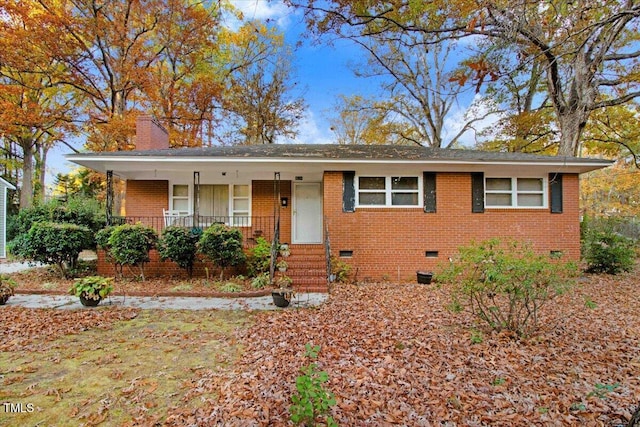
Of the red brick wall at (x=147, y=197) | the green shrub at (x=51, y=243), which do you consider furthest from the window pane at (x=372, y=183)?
the green shrub at (x=51, y=243)

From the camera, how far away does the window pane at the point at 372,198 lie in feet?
33.4

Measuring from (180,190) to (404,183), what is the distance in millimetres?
7561

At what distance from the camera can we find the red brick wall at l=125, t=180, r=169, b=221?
11273mm

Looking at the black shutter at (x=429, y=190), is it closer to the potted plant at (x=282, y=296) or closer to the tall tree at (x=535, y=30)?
the tall tree at (x=535, y=30)

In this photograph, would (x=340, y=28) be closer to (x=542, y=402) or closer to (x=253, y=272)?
(x=253, y=272)

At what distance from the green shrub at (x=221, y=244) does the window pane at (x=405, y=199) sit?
15.8 feet

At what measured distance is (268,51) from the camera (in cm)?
2338

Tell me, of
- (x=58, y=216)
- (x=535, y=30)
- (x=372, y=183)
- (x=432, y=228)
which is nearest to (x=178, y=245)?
(x=58, y=216)

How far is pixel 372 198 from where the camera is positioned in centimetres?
1019

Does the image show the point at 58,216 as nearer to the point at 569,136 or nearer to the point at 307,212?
the point at 307,212

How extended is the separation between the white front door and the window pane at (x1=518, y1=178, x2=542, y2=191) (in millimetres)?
6498

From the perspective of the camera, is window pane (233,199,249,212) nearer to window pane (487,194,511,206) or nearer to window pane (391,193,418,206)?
window pane (391,193,418,206)

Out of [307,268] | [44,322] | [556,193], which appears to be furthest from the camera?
[556,193]

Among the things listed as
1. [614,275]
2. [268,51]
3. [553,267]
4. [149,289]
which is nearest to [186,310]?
[149,289]
